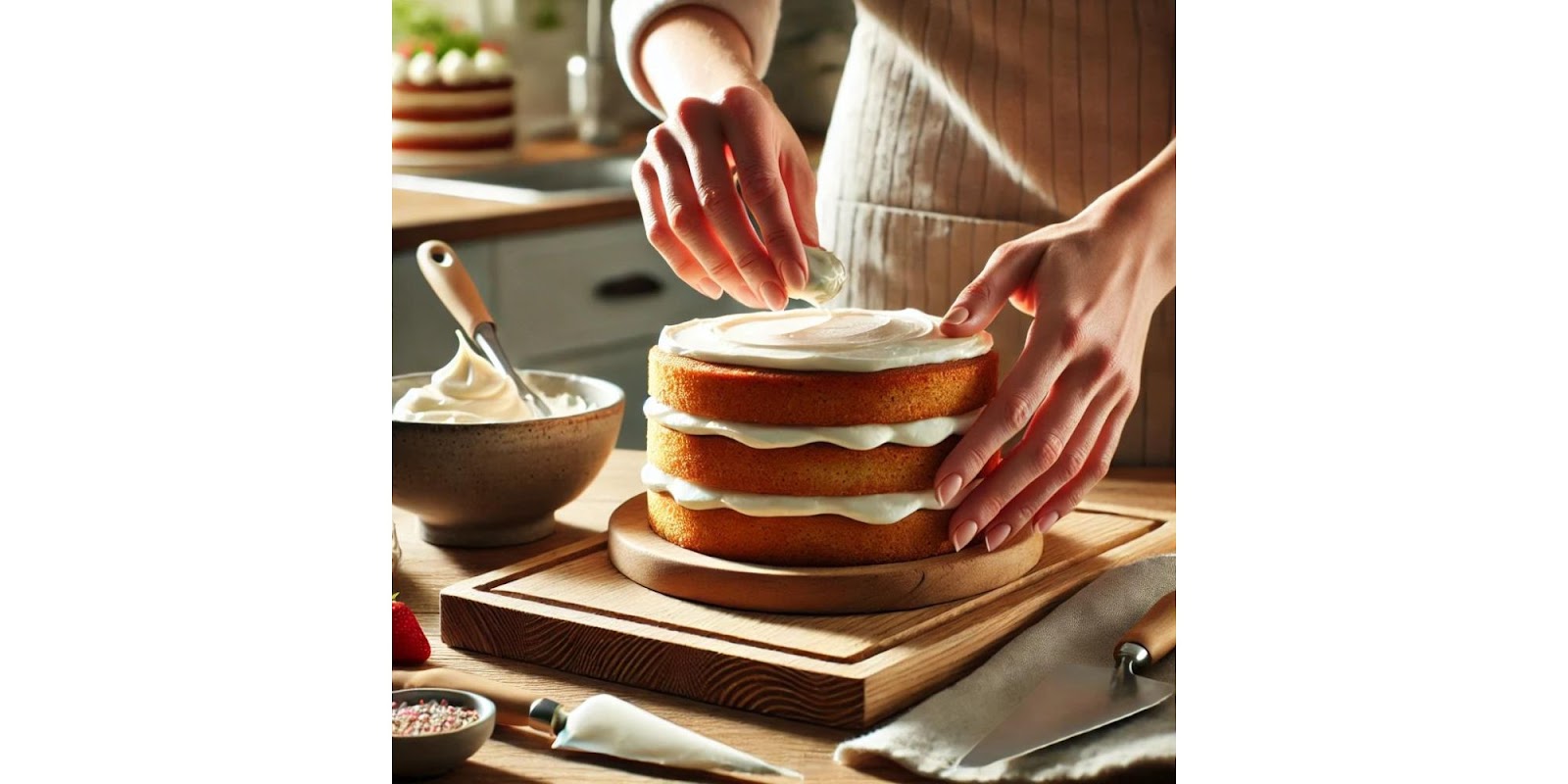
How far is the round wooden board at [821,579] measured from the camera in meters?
1.10

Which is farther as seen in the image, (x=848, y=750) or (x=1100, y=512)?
(x=1100, y=512)

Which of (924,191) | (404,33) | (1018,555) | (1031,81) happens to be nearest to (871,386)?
(1018,555)

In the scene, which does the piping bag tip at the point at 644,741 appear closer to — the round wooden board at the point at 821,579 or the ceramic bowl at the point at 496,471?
the round wooden board at the point at 821,579

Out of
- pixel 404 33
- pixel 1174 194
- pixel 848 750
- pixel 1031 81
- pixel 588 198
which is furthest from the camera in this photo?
pixel 404 33

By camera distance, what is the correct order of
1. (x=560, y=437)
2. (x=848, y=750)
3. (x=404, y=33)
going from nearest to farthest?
(x=848, y=750) < (x=560, y=437) < (x=404, y=33)

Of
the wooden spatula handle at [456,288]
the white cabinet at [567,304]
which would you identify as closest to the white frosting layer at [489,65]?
the white cabinet at [567,304]

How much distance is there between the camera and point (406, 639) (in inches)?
43.2

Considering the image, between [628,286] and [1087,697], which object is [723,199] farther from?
[628,286]

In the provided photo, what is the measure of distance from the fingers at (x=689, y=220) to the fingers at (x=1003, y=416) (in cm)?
20

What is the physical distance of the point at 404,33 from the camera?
3461mm

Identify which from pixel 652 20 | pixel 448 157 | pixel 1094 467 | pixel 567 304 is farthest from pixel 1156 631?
pixel 448 157

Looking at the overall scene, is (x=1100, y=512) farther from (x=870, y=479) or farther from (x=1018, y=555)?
(x=870, y=479)

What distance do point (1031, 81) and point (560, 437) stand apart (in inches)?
23.6

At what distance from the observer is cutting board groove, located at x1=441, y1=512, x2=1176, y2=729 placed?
3.30 feet
